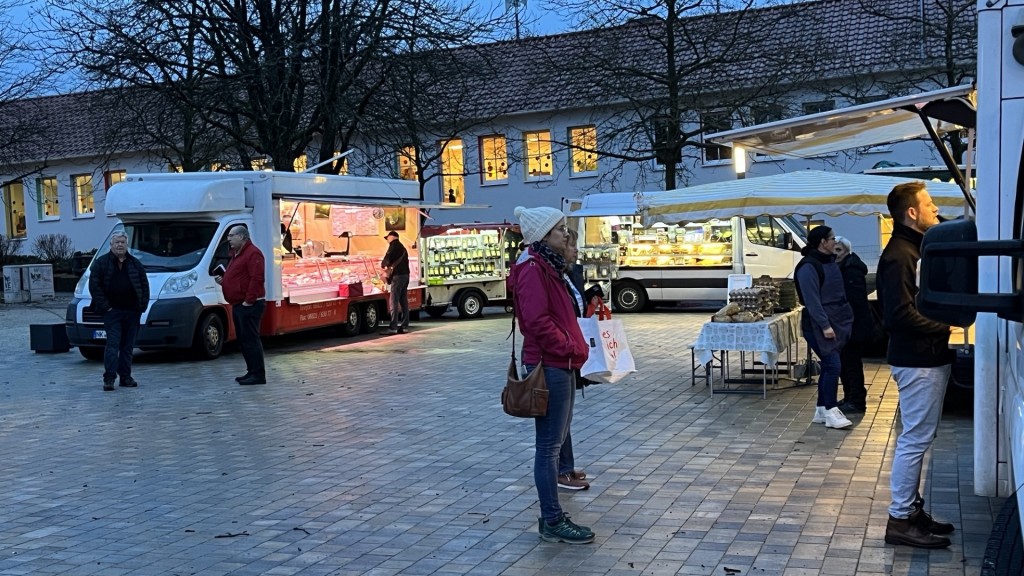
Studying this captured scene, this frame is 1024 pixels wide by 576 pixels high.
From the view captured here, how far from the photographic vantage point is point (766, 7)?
26750mm

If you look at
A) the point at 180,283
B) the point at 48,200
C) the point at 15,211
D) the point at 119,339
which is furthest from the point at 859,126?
the point at 15,211

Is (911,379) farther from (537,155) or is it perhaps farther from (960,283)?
(537,155)

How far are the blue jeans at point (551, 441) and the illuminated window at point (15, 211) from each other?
4512 centimetres

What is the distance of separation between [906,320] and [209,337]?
40.8 feet

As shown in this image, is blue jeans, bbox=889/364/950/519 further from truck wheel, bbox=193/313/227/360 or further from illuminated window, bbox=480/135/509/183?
illuminated window, bbox=480/135/509/183

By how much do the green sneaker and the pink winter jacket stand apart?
85 cm

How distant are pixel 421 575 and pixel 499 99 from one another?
3021cm

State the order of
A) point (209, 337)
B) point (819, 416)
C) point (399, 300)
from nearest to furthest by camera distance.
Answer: point (819, 416) → point (209, 337) → point (399, 300)

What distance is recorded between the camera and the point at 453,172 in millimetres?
36375

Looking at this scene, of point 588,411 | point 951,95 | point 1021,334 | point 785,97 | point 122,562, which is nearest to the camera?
point 1021,334

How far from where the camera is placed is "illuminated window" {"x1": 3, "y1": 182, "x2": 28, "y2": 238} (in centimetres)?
4561

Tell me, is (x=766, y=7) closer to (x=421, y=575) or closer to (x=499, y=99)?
(x=499, y=99)

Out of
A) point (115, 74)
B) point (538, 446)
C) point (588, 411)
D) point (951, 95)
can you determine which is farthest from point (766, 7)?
point (538, 446)

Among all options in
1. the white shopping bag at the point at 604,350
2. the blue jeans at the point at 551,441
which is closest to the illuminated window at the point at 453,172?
the white shopping bag at the point at 604,350
